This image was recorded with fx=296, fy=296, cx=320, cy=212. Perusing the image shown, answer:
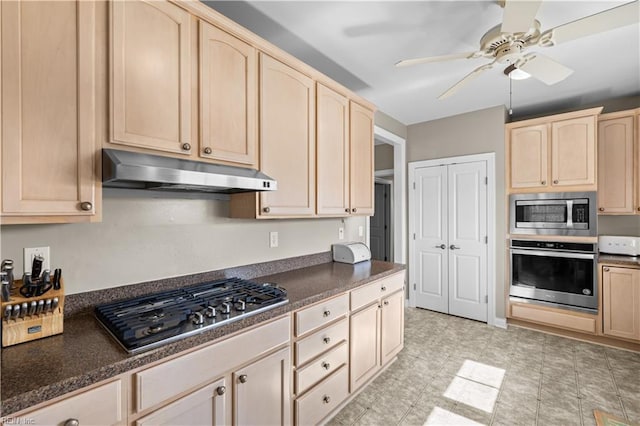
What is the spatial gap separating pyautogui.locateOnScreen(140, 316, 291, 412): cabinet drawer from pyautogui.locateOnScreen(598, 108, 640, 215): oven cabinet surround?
3.68 metres

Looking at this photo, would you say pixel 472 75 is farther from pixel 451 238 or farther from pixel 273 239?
pixel 451 238

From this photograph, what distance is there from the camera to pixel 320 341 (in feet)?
5.97

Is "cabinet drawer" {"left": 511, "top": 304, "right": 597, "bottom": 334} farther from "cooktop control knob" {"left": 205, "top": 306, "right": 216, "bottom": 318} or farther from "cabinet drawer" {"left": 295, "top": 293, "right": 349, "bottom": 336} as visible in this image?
"cooktop control knob" {"left": 205, "top": 306, "right": 216, "bottom": 318}

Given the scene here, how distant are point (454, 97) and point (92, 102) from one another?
3314mm

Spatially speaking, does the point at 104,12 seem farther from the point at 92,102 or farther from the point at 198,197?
the point at 198,197

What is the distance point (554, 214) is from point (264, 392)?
11.5 ft

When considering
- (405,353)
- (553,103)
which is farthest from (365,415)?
(553,103)

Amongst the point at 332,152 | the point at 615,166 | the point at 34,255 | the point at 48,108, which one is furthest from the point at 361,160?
the point at 615,166

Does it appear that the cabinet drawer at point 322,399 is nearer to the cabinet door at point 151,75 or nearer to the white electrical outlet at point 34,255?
the white electrical outlet at point 34,255

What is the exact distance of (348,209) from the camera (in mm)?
2631

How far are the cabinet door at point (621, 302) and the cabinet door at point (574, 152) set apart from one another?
3.04 feet

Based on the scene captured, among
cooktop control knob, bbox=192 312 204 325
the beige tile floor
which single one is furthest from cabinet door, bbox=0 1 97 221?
the beige tile floor

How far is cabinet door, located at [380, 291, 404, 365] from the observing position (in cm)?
246

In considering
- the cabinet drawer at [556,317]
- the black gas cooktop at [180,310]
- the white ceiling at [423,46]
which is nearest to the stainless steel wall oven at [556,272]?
the cabinet drawer at [556,317]
